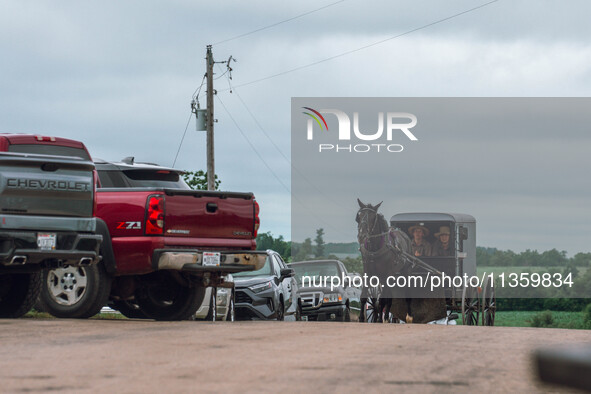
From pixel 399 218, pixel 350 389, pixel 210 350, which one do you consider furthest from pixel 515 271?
pixel 350 389

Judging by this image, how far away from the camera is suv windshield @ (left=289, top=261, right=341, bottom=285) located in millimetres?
23469

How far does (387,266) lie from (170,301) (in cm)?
893

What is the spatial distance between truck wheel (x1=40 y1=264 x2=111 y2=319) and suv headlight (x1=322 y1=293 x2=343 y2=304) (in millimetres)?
10557

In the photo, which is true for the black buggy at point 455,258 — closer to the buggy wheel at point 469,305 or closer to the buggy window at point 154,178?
the buggy wheel at point 469,305

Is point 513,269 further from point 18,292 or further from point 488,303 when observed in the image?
point 18,292

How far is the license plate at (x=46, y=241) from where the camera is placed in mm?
12133

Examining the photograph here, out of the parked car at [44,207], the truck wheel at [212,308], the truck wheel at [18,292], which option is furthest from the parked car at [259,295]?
the parked car at [44,207]

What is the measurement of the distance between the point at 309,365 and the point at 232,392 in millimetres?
1612

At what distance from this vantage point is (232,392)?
231 inches

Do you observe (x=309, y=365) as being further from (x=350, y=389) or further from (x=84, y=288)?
(x=84, y=288)

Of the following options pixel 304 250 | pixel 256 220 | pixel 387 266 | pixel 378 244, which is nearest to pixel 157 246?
A: pixel 256 220

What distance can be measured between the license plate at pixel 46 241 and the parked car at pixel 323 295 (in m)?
11.3

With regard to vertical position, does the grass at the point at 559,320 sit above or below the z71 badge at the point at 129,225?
below

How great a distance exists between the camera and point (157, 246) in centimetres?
1275
